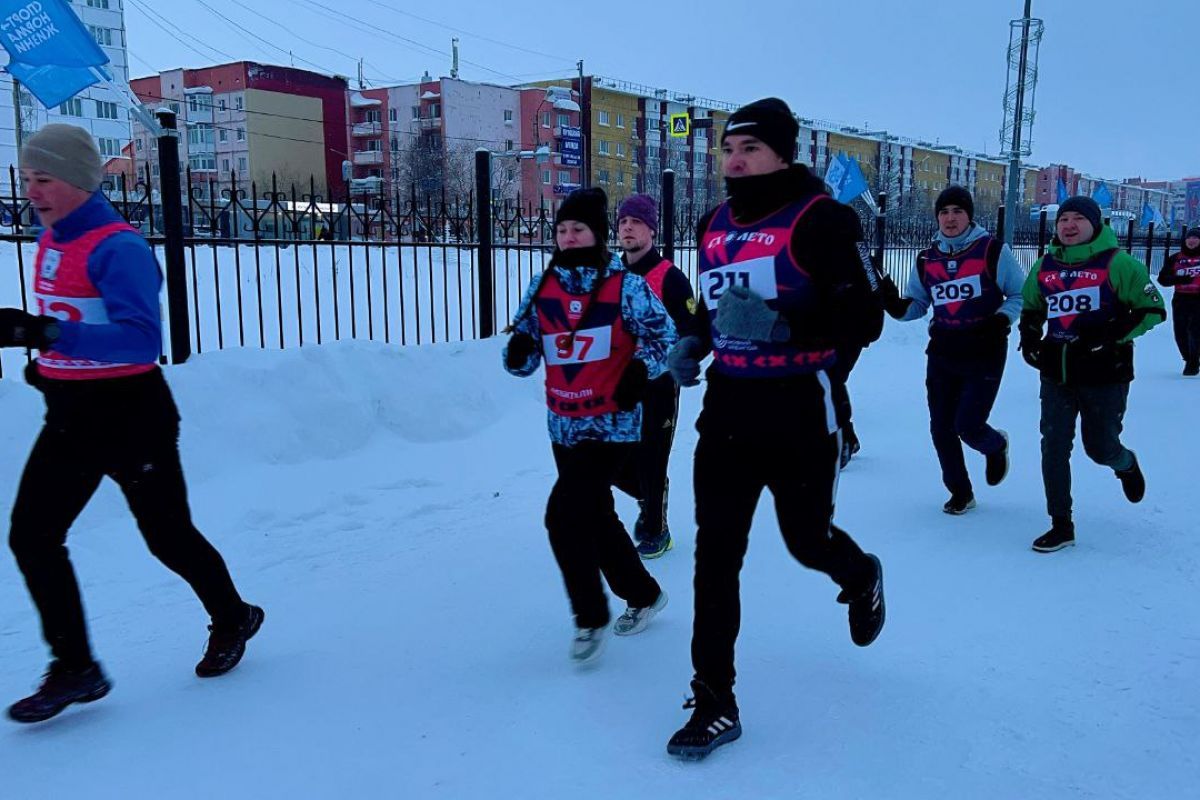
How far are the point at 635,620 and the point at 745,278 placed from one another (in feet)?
5.09

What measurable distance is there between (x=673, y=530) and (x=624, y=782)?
2.56 m

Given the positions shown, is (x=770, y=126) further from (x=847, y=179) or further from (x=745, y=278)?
(x=847, y=179)

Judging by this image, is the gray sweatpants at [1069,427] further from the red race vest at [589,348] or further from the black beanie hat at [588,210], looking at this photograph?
the black beanie hat at [588,210]

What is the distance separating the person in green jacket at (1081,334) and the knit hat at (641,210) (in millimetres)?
→ 2089

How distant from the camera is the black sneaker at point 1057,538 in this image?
4.51 m

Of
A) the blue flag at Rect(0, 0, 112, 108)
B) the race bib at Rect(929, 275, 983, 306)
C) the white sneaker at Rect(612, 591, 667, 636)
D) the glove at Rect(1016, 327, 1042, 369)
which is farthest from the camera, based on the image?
the blue flag at Rect(0, 0, 112, 108)

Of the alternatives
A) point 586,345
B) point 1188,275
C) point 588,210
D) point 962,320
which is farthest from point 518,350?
point 1188,275

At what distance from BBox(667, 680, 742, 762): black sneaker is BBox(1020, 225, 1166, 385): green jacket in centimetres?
294

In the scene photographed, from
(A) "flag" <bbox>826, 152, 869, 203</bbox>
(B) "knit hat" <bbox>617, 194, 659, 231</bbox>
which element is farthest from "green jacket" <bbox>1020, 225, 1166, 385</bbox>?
(A) "flag" <bbox>826, 152, 869, 203</bbox>

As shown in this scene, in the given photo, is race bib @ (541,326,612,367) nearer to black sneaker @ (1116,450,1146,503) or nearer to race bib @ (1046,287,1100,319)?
race bib @ (1046,287,1100,319)

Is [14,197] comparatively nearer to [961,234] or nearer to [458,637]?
[458,637]

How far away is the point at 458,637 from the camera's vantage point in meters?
3.55

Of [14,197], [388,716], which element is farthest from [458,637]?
[14,197]

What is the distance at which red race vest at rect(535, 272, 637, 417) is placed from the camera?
127 inches
